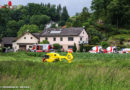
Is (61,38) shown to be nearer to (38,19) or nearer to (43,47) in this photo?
(43,47)

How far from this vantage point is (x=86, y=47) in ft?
161

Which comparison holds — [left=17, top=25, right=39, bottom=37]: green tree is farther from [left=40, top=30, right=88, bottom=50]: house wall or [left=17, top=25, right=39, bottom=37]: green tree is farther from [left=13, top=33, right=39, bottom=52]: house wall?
[left=40, top=30, right=88, bottom=50]: house wall

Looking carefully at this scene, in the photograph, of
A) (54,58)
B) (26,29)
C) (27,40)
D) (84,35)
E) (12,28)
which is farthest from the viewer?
(12,28)

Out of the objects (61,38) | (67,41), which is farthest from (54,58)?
(61,38)

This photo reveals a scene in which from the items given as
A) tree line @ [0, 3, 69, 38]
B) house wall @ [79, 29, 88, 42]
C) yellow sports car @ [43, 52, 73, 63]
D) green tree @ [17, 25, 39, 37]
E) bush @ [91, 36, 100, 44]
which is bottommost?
yellow sports car @ [43, 52, 73, 63]

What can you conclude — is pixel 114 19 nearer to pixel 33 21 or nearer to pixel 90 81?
pixel 33 21

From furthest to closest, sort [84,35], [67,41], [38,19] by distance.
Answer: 1. [38,19]
2. [84,35]
3. [67,41]

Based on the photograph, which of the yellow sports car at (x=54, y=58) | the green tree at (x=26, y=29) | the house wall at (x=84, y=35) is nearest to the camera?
the yellow sports car at (x=54, y=58)

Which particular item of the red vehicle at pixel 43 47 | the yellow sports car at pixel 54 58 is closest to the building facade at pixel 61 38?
the red vehicle at pixel 43 47

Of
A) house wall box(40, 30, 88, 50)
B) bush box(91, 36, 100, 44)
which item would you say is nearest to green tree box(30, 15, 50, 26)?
house wall box(40, 30, 88, 50)

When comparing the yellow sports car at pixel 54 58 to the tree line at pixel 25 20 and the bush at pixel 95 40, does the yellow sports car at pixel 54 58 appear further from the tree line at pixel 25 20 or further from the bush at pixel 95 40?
the tree line at pixel 25 20

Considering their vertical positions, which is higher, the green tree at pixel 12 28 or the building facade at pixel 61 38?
the green tree at pixel 12 28

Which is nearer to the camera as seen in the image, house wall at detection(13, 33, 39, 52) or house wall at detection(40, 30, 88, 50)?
house wall at detection(40, 30, 88, 50)

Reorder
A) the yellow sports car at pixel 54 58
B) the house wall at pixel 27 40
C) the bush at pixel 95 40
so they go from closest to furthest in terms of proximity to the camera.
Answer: the yellow sports car at pixel 54 58 < the bush at pixel 95 40 < the house wall at pixel 27 40
